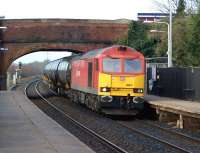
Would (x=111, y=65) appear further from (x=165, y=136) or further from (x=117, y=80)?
(x=165, y=136)

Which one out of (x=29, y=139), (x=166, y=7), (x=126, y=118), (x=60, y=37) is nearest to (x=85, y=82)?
(x=126, y=118)

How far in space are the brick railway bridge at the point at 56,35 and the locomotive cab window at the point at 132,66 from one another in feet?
130

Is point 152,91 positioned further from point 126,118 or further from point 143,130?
point 143,130

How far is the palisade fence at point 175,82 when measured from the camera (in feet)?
99.3

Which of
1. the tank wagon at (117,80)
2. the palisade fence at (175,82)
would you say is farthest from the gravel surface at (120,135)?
the palisade fence at (175,82)

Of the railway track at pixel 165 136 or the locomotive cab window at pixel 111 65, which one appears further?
the locomotive cab window at pixel 111 65

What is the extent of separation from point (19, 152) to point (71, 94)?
930 inches

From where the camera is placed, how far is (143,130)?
21328 millimetres

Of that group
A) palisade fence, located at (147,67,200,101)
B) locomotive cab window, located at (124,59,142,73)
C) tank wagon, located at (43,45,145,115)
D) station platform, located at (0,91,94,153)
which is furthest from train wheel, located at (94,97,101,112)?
palisade fence, located at (147,67,200,101)

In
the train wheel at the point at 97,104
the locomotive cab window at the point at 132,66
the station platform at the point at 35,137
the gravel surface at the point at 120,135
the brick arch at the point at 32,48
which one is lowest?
the gravel surface at the point at 120,135

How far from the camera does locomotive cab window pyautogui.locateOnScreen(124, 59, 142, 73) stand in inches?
1022

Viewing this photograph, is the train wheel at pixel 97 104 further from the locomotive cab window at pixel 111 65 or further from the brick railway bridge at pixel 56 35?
the brick railway bridge at pixel 56 35

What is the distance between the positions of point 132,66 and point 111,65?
94 centimetres

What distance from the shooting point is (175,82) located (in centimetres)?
3272
